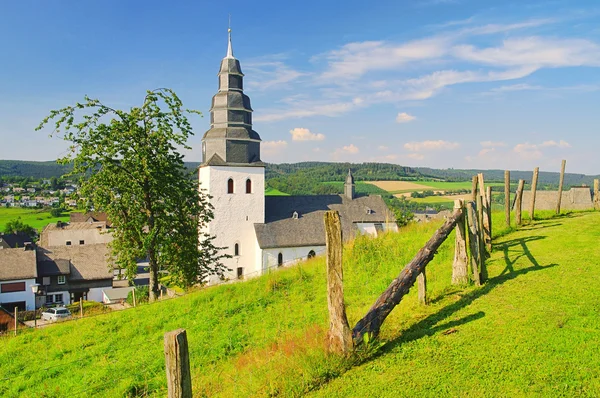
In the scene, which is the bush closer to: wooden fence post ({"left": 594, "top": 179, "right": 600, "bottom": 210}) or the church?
the church

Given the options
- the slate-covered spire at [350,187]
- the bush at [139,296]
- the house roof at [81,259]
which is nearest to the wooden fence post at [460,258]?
the bush at [139,296]

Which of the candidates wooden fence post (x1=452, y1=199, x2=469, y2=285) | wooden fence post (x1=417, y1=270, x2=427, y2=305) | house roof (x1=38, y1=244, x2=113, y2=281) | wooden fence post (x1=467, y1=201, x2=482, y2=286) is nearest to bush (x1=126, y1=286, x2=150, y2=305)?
house roof (x1=38, y1=244, x2=113, y2=281)

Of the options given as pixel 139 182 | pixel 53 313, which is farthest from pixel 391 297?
pixel 53 313

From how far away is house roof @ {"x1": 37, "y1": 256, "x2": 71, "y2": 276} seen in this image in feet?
140

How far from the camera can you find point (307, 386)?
17.9 ft

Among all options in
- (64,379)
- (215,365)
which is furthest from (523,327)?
(64,379)

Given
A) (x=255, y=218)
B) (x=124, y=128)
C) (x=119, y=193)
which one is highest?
(x=124, y=128)

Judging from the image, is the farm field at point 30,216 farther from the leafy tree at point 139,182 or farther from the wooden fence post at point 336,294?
the wooden fence post at point 336,294

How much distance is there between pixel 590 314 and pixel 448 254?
17.2 feet

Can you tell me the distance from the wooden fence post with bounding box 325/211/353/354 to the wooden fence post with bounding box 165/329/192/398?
A: 233 cm

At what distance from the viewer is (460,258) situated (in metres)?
8.82

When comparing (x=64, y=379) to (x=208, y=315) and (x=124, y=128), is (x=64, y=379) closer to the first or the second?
(x=208, y=315)

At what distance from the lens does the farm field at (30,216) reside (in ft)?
288

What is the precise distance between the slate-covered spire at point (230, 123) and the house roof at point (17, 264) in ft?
70.8
